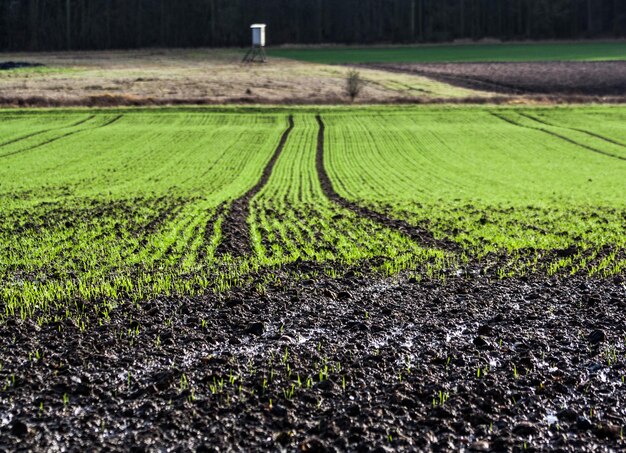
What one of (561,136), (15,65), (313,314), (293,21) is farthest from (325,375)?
(293,21)

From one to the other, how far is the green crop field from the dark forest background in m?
56.8

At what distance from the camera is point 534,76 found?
73000mm

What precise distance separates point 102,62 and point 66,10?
883 inches

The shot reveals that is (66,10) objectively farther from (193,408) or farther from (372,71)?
(193,408)

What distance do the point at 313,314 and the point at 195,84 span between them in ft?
191

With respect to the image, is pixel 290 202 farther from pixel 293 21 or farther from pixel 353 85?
pixel 293 21

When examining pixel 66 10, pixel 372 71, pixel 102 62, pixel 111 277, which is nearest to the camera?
pixel 111 277

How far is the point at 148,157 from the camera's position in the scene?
35.8 metres

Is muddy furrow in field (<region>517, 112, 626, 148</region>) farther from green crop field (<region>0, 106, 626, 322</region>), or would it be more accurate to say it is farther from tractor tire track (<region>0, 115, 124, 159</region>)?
tractor tire track (<region>0, 115, 124, 159</region>)

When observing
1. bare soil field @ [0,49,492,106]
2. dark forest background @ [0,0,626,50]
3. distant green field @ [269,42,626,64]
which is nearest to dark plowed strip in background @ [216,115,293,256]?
bare soil field @ [0,49,492,106]

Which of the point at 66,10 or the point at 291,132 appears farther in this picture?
the point at 66,10

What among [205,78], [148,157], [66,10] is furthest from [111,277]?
[66,10]

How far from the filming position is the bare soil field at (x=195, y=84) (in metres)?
58.8

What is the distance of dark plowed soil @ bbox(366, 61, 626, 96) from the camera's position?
6734 centimetres
